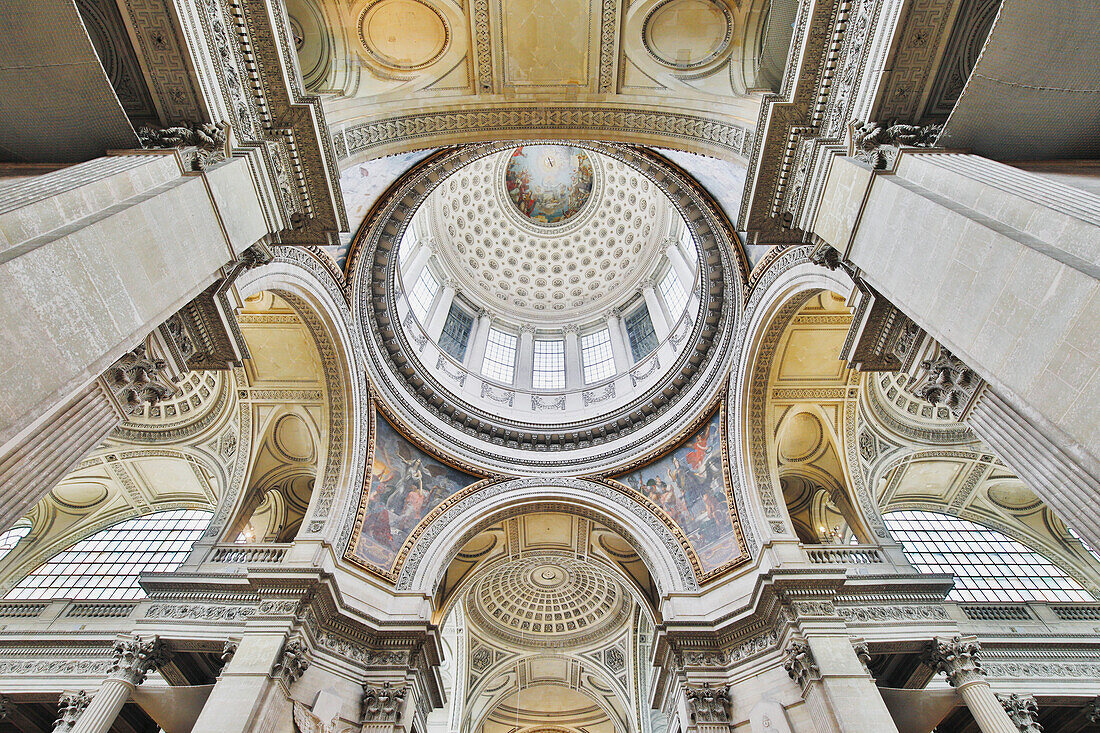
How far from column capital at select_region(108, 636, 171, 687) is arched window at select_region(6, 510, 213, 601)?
15.4 feet

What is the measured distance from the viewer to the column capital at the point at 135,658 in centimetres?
903

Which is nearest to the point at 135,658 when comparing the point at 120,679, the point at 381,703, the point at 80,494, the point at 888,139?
the point at 120,679

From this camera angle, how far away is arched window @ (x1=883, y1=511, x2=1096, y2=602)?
562 inches

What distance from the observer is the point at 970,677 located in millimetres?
9172

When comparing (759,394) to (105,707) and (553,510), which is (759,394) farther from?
(105,707)

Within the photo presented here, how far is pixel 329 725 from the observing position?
9773mm

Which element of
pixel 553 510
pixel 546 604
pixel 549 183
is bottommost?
pixel 553 510

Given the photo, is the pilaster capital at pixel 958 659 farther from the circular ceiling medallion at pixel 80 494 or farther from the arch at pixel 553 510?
the circular ceiling medallion at pixel 80 494

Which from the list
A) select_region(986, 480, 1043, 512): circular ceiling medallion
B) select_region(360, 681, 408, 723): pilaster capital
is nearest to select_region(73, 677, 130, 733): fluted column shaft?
select_region(360, 681, 408, 723): pilaster capital

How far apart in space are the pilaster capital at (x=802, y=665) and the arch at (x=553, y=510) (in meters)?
3.29

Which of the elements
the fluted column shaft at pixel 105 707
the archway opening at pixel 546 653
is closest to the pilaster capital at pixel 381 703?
the fluted column shaft at pixel 105 707

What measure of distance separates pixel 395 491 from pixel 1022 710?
13097mm

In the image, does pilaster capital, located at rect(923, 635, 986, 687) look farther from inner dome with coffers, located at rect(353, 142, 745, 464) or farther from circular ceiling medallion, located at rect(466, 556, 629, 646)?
circular ceiling medallion, located at rect(466, 556, 629, 646)

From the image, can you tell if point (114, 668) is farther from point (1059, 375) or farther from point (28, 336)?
point (1059, 375)
